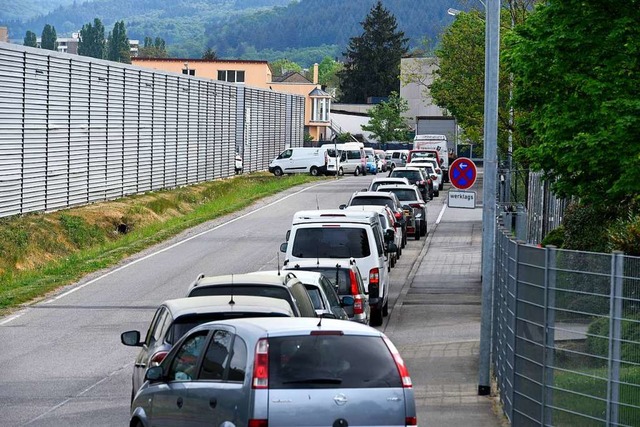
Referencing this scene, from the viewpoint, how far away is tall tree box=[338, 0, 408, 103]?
176m

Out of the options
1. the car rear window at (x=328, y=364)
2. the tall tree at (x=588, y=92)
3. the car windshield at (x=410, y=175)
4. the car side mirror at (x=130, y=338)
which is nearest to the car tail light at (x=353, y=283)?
the tall tree at (x=588, y=92)

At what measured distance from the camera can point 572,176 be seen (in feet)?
71.4

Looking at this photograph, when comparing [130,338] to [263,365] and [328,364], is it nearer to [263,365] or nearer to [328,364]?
[263,365]

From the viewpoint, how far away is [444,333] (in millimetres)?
23062

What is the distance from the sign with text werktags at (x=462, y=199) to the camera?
2083 cm

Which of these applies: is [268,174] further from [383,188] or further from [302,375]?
[302,375]

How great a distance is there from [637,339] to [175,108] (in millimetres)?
51334

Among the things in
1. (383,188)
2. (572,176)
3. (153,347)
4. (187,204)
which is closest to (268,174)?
(187,204)

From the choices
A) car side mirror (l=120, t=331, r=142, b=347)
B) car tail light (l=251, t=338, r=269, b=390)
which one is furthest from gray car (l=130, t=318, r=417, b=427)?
car side mirror (l=120, t=331, r=142, b=347)

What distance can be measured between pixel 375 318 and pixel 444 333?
1396mm

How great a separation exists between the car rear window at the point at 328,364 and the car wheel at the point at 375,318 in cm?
1387

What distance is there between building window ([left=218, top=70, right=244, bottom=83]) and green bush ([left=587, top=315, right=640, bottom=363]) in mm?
120060

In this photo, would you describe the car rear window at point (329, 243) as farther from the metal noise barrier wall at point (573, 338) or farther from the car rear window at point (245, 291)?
the metal noise barrier wall at point (573, 338)

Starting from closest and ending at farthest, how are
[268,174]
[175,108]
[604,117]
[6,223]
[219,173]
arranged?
[604,117], [6,223], [175,108], [219,173], [268,174]
